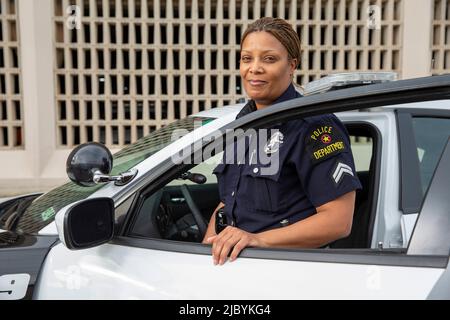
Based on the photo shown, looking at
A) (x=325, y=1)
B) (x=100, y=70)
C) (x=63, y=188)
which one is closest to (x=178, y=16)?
(x=100, y=70)

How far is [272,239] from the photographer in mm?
1081

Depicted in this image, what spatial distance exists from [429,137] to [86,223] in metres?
1.43

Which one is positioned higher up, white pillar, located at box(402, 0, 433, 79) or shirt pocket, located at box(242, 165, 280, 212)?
white pillar, located at box(402, 0, 433, 79)

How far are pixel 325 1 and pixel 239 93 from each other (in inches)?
62.2

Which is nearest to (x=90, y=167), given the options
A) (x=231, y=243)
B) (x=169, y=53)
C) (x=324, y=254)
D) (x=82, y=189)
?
(x=82, y=189)

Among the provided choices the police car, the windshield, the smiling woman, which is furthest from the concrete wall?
the smiling woman

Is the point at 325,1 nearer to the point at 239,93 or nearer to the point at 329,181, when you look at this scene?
the point at 239,93

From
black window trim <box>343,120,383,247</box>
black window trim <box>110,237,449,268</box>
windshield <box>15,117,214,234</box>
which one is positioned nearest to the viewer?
black window trim <box>110,237,449,268</box>

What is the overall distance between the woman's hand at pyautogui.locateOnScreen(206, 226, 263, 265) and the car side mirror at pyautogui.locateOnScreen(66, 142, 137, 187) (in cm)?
35

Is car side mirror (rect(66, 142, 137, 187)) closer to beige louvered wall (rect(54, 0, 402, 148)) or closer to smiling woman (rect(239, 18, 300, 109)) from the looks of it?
smiling woman (rect(239, 18, 300, 109))

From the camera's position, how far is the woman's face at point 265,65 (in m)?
1.18

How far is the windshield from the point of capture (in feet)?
4.40

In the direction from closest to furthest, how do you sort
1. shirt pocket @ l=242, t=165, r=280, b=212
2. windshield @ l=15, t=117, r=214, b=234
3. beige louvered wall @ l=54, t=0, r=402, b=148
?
shirt pocket @ l=242, t=165, r=280, b=212 < windshield @ l=15, t=117, r=214, b=234 < beige louvered wall @ l=54, t=0, r=402, b=148

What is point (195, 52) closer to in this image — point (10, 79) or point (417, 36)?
point (10, 79)
